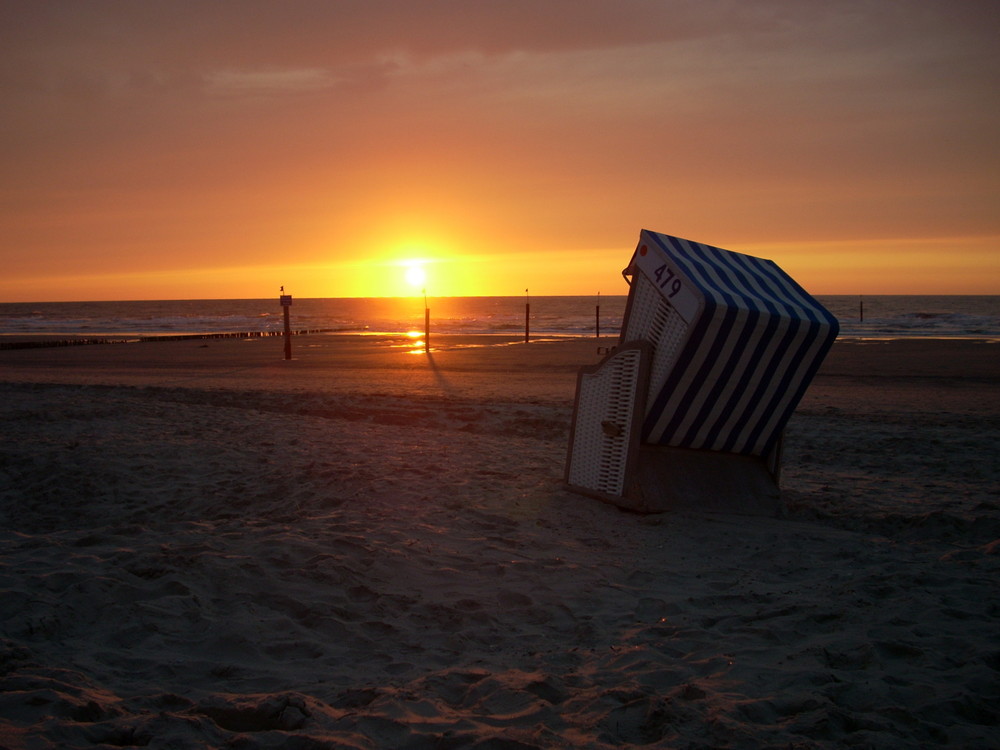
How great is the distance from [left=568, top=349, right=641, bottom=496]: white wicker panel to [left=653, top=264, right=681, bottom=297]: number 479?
557 millimetres

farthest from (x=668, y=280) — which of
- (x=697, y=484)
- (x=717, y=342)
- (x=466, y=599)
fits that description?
(x=466, y=599)

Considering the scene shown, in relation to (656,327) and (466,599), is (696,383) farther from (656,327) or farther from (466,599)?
(466,599)

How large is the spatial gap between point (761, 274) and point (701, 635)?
3742 mm

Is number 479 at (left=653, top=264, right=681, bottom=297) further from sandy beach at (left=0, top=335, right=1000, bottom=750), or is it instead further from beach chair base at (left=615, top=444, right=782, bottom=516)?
sandy beach at (left=0, top=335, right=1000, bottom=750)

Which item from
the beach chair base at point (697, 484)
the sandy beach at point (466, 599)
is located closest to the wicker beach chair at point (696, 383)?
the beach chair base at point (697, 484)

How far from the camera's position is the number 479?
18.2 feet

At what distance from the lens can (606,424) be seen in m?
6.14

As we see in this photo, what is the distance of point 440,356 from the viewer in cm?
2380

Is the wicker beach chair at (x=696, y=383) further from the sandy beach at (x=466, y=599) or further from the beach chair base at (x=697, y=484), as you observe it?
the sandy beach at (x=466, y=599)

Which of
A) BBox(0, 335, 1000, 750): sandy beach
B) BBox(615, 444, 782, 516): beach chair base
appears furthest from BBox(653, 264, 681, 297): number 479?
BBox(0, 335, 1000, 750): sandy beach

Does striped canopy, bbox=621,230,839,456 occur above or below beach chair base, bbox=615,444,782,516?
above

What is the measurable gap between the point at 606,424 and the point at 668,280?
1301mm

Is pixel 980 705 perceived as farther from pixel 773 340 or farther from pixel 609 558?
pixel 773 340

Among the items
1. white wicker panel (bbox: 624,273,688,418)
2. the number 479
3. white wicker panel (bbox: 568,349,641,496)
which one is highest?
the number 479
